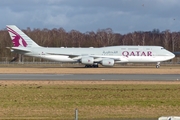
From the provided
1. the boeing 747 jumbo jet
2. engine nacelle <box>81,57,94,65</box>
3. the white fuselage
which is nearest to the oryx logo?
the boeing 747 jumbo jet

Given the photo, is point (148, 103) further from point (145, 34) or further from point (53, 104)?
point (145, 34)

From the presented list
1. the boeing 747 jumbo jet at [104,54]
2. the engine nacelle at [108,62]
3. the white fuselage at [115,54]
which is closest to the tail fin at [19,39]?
the boeing 747 jumbo jet at [104,54]

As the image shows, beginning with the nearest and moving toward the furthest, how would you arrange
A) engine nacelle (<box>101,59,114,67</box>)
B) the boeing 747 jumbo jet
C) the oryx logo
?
1. engine nacelle (<box>101,59,114,67</box>)
2. the boeing 747 jumbo jet
3. the oryx logo

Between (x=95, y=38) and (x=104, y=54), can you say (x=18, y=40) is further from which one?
(x=95, y=38)

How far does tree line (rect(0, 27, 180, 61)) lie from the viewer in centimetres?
12381

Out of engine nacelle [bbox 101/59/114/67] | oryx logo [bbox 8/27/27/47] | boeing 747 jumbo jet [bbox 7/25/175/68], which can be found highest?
oryx logo [bbox 8/27/27/47]

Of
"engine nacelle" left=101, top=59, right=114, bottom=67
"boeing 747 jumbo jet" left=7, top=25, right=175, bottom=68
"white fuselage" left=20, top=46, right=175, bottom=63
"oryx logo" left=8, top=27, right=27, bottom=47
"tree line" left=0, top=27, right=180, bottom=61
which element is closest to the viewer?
"engine nacelle" left=101, top=59, right=114, bottom=67

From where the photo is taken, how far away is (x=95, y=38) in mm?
145000

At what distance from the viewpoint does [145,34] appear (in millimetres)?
158250

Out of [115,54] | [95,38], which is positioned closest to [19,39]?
[115,54]

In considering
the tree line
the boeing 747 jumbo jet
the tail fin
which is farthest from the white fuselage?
the tree line

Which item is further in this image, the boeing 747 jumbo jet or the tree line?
the tree line

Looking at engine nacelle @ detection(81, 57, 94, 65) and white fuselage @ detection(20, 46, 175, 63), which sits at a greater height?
white fuselage @ detection(20, 46, 175, 63)

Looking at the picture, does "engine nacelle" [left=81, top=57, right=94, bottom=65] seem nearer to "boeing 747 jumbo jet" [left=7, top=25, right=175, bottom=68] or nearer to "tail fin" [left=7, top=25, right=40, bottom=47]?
"boeing 747 jumbo jet" [left=7, top=25, right=175, bottom=68]
